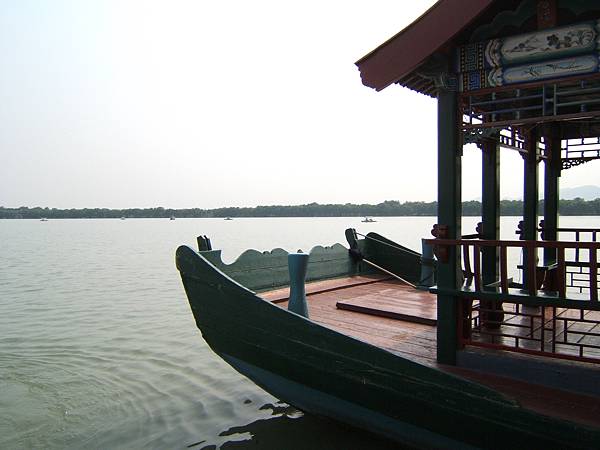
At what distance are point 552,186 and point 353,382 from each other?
465cm

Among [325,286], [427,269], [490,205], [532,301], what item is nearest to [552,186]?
[490,205]

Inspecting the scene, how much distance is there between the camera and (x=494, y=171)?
5824 millimetres

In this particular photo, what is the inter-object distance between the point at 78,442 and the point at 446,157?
4.75 meters

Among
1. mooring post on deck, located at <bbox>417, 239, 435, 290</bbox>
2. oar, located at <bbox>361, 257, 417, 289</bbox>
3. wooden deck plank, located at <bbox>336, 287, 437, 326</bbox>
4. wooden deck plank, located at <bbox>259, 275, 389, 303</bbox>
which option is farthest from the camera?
oar, located at <bbox>361, 257, 417, 289</bbox>

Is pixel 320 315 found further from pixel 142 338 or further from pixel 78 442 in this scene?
pixel 142 338

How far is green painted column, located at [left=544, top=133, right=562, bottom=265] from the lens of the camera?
7145 mm

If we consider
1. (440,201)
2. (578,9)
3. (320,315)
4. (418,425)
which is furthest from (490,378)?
(578,9)

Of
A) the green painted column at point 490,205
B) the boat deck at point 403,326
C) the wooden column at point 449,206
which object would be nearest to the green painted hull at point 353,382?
the boat deck at point 403,326

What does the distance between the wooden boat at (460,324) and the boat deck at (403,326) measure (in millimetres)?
21

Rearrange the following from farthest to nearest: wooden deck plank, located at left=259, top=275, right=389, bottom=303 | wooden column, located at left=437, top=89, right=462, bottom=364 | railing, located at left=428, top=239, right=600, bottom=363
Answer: wooden deck plank, located at left=259, top=275, right=389, bottom=303 < wooden column, located at left=437, top=89, right=462, bottom=364 < railing, located at left=428, top=239, right=600, bottom=363

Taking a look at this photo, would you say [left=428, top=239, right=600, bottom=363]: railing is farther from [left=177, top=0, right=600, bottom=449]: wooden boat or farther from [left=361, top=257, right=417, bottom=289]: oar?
[left=361, top=257, right=417, bottom=289]: oar

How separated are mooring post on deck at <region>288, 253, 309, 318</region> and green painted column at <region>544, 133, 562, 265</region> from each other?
383 centimetres


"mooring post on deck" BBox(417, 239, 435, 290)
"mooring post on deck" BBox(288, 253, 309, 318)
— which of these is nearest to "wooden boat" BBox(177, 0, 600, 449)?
"mooring post on deck" BBox(288, 253, 309, 318)

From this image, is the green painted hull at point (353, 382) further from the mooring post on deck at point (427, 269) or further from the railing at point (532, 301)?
the mooring post on deck at point (427, 269)
